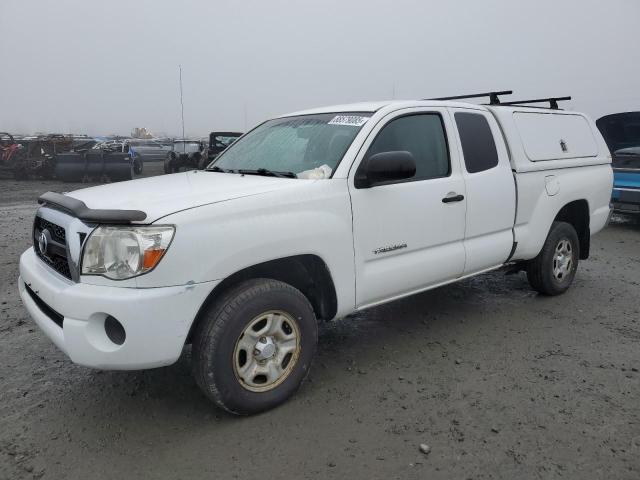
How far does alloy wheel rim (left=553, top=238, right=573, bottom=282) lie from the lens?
4.86 meters

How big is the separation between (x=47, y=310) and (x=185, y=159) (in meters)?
10.9

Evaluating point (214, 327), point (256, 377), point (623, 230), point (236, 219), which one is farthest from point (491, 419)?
point (623, 230)

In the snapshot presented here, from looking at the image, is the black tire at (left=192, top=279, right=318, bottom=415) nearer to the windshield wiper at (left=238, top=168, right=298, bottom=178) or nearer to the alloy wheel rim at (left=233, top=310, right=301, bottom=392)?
the alloy wheel rim at (left=233, top=310, right=301, bottom=392)

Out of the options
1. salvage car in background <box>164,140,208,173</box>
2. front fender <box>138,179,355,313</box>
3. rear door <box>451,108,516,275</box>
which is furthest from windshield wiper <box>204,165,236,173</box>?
rear door <box>451,108,516,275</box>

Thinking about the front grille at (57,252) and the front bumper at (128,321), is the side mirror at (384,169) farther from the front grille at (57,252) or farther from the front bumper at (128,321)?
the front grille at (57,252)

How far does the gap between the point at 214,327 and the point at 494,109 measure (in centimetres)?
305

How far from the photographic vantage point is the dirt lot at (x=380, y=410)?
8.05 feet

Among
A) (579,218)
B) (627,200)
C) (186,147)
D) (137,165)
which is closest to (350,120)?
(579,218)

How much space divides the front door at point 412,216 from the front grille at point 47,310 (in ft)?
5.47

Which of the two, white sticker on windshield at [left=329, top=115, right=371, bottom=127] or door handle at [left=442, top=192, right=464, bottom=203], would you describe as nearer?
white sticker on windshield at [left=329, top=115, right=371, bottom=127]

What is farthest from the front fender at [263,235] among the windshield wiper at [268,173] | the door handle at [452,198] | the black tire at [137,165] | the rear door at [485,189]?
the black tire at [137,165]

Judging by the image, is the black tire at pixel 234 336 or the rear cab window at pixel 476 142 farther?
the rear cab window at pixel 476 142

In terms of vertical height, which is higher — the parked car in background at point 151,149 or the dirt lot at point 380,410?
the parked car in background at point 151,149

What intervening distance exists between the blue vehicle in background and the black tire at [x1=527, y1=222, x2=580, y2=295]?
440 cm
